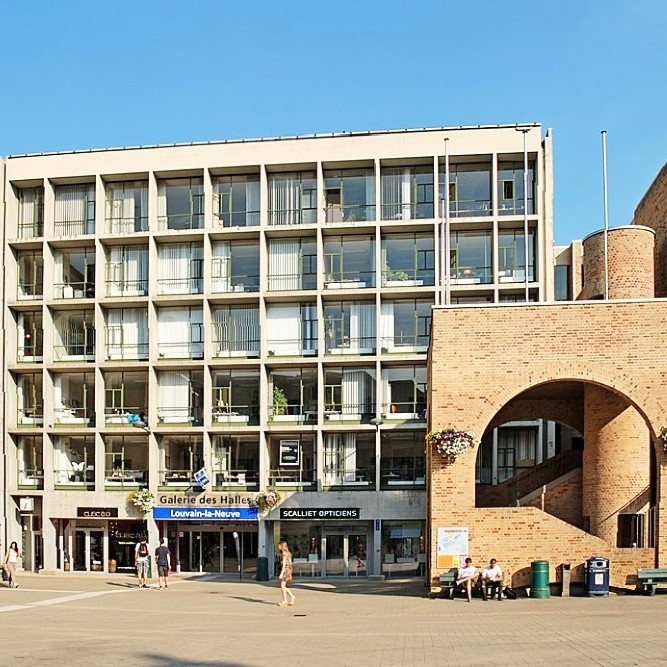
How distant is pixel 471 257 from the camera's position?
122 feet

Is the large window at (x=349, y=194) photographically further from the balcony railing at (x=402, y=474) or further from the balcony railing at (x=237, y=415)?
the balcony railing at (x=402, y=474)

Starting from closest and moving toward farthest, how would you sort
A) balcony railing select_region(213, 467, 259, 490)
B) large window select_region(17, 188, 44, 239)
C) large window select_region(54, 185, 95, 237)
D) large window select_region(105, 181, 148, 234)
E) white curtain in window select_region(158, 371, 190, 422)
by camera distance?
balcony railing select_region(213, 467, 259, 490) → white curtain in window select_region(158, 371, 190, 422) → large window select_region(105, 181, 148, 234) → large window select_region(54, 185, 95, 237) → large window select_region(17, 188, 44, 239)

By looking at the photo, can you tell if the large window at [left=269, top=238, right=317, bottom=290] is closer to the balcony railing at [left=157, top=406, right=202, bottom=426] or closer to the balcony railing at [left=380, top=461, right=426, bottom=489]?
the balcony railing at [left=157, top=406, right=202, bottom=426]

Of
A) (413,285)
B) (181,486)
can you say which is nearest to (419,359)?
Result: (413,285)

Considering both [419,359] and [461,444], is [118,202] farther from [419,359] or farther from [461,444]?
[461,444]

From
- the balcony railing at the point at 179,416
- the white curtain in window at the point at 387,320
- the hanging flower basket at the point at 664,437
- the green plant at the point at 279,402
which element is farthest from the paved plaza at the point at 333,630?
the white curtain in window at the point at 387,320

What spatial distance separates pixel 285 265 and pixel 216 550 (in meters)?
12.3

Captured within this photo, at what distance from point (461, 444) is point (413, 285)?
16284 millimetres

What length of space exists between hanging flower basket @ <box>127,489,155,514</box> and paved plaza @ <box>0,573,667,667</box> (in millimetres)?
10476

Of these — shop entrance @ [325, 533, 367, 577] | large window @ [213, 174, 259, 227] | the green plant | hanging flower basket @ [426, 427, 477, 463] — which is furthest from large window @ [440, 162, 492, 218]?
hanging flower basket @ [426, 427, 477, 463]

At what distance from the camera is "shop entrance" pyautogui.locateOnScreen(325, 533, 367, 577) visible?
116ft

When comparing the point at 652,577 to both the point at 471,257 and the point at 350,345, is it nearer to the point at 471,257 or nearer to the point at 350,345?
the point at 350,345

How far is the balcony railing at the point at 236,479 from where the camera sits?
36719 millimetres

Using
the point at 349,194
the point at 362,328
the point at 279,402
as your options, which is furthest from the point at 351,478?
the point at 349,194
